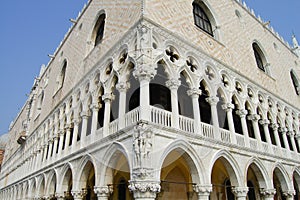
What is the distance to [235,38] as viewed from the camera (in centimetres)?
1298

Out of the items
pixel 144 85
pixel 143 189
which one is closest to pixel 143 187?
pixel 143 189

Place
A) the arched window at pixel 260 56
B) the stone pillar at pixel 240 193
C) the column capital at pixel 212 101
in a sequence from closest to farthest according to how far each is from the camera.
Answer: the stone pillar at pixel 240 193 → the column capital at pixel 212 101 → the arched window at pixel 260 56

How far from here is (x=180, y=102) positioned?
11.5 meters

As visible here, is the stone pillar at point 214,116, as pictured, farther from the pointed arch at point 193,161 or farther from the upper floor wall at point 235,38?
the upper floor wall at point 235,38

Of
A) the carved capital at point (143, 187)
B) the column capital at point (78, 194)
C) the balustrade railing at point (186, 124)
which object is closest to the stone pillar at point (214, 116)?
the balustrade railing at point (186, 124)

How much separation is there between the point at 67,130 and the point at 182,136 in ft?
23.8

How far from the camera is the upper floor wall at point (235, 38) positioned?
30.3 feet

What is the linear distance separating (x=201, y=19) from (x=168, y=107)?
4.85m

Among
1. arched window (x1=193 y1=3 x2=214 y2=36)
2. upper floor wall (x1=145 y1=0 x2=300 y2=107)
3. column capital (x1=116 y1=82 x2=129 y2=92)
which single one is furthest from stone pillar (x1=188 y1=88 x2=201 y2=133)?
arched window (x1=193 y1=3 x2=214 y2=36)

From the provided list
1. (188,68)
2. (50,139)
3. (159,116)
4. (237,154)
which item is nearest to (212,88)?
(188,68)

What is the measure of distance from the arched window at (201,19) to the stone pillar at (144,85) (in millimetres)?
5754

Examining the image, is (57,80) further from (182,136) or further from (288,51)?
(288,51)

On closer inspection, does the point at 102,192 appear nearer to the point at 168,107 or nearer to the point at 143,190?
the point at 143,190

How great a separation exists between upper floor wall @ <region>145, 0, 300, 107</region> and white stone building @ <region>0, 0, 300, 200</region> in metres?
0.07
